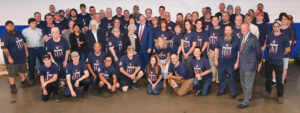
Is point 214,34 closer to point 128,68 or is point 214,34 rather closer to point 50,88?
point 128,68

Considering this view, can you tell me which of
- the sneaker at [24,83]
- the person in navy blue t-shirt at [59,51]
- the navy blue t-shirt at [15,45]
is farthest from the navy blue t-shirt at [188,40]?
the sneaker at [24,83]

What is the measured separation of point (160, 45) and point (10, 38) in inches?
123

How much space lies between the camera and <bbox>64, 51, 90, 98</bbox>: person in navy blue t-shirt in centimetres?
478

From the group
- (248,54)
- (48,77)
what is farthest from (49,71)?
(248,54)

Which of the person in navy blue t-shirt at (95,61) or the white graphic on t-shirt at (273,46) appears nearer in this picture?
the white graphic on t-shirt at (273,46)

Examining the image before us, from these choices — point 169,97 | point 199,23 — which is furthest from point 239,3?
point 169,97

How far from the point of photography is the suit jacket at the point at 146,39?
18.9 ft

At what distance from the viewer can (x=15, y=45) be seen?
520 cm

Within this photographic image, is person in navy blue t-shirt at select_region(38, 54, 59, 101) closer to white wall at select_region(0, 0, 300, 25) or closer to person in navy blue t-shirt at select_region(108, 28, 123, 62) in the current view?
person in navy blue t-shirt at select_region(108, 28, 123, 62)

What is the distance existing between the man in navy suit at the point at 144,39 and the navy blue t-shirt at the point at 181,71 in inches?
36.5

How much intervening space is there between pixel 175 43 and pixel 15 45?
3.40m

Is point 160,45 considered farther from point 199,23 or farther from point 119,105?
point 119,105

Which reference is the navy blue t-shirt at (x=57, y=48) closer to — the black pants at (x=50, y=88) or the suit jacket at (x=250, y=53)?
the black pants at (x=50, y=88)

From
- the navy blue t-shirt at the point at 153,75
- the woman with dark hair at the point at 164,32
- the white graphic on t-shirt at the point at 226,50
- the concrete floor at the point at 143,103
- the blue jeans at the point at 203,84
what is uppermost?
the woman with dark hair at the point at 164,32
